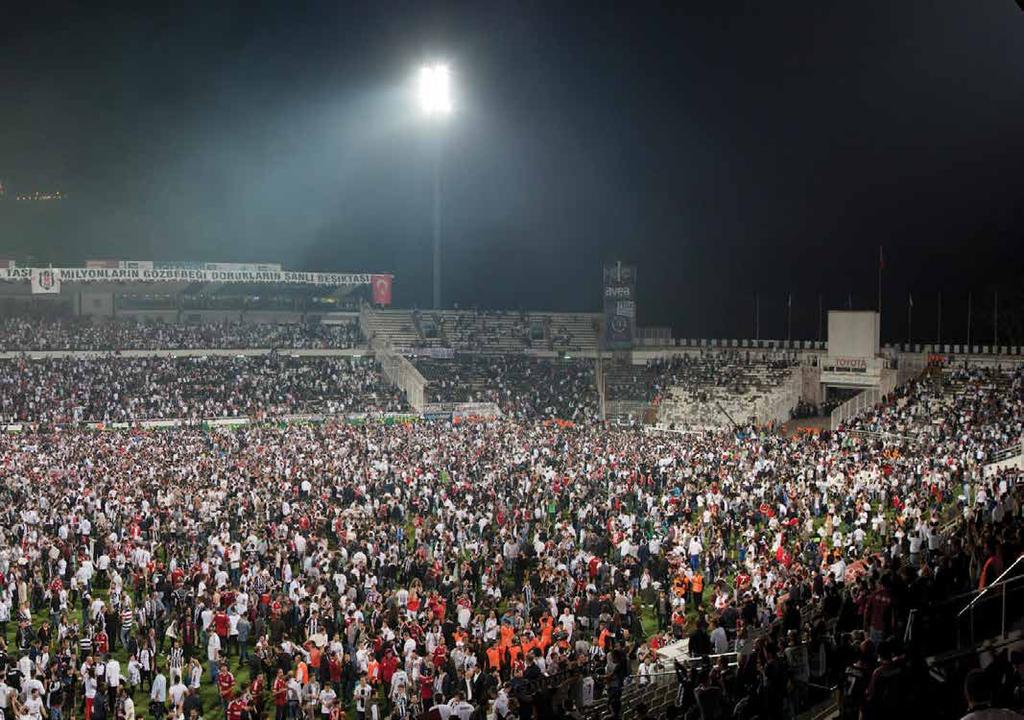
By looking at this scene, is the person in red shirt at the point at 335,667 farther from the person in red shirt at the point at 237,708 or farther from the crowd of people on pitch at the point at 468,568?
the person in red shirt at the point at 237,708

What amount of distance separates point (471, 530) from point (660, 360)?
34.1 metres

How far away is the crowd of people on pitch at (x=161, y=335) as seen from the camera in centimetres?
4692

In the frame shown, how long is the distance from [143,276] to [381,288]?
44.8 feet

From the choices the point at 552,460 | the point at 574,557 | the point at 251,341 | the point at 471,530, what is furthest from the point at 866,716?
the point at 251,341

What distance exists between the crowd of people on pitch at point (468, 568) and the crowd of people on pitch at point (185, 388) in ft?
27.5

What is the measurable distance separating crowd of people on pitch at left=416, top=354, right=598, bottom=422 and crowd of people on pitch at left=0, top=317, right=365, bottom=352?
660cm

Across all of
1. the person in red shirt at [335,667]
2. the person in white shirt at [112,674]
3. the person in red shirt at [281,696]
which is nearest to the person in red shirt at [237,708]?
the person in red shirt at [281,696]

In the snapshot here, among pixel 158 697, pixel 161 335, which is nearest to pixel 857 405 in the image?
pixel 161 335

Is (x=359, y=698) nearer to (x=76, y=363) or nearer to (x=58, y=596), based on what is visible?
(x=58, y=596)

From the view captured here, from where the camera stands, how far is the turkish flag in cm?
5803

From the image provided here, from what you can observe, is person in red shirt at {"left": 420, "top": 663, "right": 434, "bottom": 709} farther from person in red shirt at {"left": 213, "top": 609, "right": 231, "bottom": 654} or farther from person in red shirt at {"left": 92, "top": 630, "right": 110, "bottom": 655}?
person in red shirt at {"left": 92, "top": 630, "right": 110, "bottom": 655}

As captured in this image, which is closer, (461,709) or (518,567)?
(461,709)

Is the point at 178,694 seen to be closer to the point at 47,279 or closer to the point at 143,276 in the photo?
the point at 143,276

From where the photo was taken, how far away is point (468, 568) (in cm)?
1709
